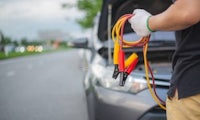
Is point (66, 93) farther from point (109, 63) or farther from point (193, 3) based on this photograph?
point (193, 3)

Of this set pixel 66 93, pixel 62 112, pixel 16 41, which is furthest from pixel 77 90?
pixel 16 41

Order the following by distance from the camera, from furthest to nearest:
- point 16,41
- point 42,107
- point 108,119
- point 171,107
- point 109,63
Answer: point 16,41
point 42,107
point 109,63
point 108,119
point 171,107

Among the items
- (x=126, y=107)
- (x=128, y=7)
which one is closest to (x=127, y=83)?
(x=126, y=107)

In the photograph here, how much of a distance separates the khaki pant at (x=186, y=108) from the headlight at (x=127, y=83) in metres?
1.33

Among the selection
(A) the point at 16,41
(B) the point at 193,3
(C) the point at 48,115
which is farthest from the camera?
(A) the point at 16,41

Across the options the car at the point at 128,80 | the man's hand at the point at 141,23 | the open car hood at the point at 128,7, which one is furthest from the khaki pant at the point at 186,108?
the open car hood at the point at 128,7

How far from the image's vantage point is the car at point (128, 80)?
10.5 ft

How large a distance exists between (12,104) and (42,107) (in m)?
0.89

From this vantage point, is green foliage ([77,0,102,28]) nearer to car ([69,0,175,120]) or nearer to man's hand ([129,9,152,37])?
car ([69,0,175,120])

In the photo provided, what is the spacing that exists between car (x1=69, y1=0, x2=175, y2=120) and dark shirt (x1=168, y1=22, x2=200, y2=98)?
3.61 ft

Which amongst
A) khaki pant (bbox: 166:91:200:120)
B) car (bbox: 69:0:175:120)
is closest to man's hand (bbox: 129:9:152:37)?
khaki pant (bbox: 166:91:200:120)

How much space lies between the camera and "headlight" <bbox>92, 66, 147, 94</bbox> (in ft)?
11.2

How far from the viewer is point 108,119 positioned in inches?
131

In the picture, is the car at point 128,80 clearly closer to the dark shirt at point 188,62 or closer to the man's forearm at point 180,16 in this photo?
the dark shirt at point 188,62
